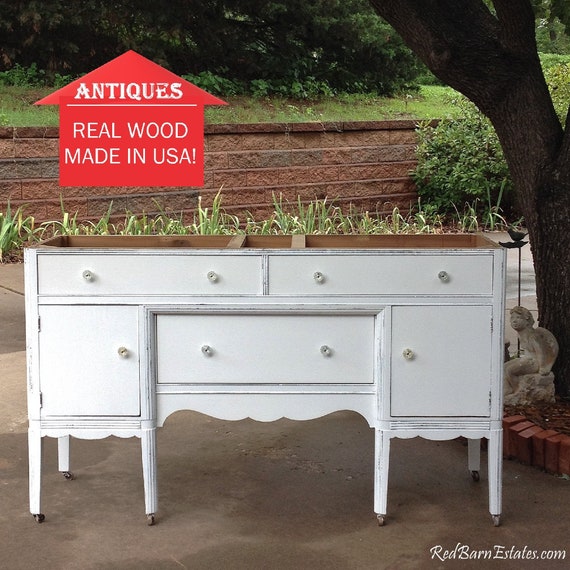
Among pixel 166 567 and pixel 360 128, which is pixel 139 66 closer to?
pixel 166 567

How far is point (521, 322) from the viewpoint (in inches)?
172

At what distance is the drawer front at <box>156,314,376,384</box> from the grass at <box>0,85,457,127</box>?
670cm

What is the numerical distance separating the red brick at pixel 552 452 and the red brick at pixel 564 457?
0.05 feet

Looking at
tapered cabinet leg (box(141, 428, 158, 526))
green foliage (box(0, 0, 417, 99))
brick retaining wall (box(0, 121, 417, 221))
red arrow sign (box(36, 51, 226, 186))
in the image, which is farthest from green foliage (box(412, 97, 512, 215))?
tapered cabinet leg (box(141, 428, 158, 526))

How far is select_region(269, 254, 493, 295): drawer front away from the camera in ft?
11.4

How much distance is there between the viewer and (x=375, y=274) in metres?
3.49

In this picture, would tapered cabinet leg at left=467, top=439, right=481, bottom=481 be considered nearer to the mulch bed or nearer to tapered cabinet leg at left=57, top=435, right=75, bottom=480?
the mulch bed

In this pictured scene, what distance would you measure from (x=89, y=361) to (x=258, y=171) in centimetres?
735

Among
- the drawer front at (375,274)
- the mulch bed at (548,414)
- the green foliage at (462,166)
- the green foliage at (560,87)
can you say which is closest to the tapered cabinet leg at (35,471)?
the drawer front at (375,274)

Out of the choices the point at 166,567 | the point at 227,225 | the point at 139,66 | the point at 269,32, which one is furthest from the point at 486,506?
the point at 269,32

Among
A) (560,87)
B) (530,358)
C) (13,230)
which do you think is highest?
(560,87)

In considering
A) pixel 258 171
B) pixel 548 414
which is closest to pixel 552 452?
pixel 548 414

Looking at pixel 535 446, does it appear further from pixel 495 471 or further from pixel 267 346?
pixel 267 346

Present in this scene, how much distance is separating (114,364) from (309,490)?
98 cm
